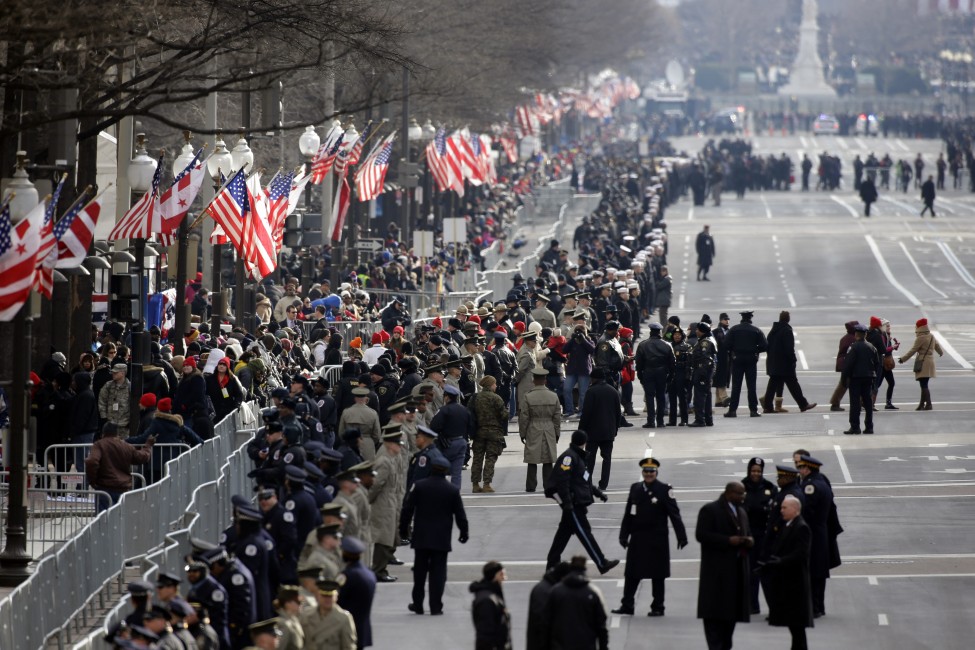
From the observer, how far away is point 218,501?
2105cm

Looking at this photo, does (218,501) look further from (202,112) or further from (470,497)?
(202,112)

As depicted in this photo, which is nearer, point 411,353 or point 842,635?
point 842,635

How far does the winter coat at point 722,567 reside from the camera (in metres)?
17.4

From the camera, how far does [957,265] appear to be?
195ft

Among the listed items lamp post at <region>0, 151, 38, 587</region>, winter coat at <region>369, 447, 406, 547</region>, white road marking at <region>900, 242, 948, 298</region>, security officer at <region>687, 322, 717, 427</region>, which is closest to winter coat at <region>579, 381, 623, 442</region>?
winter coat at <region>369, 447, 406, 547</region>

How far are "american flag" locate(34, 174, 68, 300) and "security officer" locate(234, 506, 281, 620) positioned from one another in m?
4.11

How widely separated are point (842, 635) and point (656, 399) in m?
13.0

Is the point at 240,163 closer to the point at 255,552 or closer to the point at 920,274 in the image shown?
the point at 255,552

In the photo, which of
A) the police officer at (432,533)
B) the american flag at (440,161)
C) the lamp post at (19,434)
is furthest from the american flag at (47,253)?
the american flag at (440,161)

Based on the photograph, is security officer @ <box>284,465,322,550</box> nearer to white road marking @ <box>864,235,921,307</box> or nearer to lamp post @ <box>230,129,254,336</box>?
A: lamp post @ <box>230,129,254,336</box>

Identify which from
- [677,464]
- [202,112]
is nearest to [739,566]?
[677,464]

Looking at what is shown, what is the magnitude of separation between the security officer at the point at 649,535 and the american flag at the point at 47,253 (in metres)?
5.59

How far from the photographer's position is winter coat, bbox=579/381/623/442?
24797 mm

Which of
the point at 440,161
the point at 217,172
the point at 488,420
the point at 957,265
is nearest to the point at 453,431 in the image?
the point at 488,420
